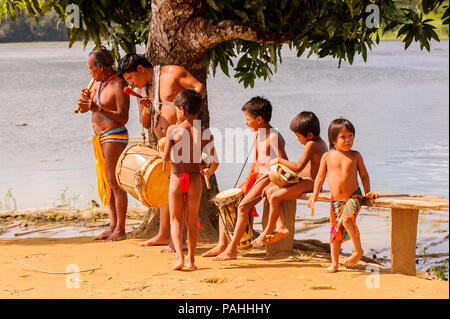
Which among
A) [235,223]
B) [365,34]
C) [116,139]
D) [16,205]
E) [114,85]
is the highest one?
[365,34]

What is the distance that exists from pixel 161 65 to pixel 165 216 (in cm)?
151

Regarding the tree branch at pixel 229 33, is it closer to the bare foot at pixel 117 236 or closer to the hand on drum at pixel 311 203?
the hand on drum at pixel 311 203

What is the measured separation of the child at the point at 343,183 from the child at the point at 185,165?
971mm

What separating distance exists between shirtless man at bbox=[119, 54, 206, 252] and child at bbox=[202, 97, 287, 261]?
0.51 m

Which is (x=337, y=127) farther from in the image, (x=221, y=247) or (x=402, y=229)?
(x=221, y=247)

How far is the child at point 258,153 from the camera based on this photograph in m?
6.26

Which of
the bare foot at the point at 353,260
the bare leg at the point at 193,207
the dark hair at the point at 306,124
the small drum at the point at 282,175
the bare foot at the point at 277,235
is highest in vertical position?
the dark hair at the point at 306,124

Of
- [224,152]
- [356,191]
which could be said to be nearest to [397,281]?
[356,191]

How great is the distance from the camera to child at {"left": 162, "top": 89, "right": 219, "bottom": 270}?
5.92m

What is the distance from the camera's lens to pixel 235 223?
6.41 m

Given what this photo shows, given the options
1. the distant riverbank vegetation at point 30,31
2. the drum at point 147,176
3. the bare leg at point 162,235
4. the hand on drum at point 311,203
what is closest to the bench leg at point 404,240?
the hand on drum at point 311,203

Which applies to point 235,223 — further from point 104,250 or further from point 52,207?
point 52,207

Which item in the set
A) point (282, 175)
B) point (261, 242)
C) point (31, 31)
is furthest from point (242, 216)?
point (31, 31)

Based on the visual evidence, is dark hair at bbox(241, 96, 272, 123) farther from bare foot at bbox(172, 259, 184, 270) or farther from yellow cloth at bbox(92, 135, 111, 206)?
yellow cloth at bbox(92, 135, 111, 206)
